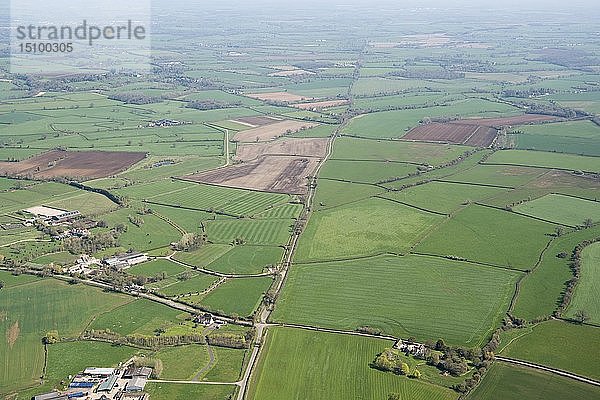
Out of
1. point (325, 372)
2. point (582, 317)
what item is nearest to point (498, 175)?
point (582, 317)

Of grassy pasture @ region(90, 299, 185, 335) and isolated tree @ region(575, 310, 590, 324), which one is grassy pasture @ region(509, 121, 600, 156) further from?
grassy pasture @ region(90, 299, 185, 335)

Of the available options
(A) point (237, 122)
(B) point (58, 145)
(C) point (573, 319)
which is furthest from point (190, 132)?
(C) point (573, 319)

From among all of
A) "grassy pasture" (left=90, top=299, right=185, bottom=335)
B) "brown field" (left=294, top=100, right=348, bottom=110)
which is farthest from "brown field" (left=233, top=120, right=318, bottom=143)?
"grassy pasture" (left=90, top=299, right=185, bottom=335)

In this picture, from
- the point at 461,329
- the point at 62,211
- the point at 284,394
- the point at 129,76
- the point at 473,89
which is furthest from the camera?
the point at 129,76

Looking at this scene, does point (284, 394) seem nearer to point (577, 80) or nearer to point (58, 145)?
point (58, 145)

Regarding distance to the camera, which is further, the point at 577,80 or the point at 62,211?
the point at 577,80

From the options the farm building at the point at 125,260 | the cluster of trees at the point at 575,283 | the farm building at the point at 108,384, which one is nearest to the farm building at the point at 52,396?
the farm building at the point at 108,384

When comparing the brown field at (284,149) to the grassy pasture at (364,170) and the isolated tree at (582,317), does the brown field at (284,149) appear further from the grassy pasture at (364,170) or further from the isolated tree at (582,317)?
the isolated tree at (582,317)

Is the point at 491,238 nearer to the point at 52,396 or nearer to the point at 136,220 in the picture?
the point at 136,220
